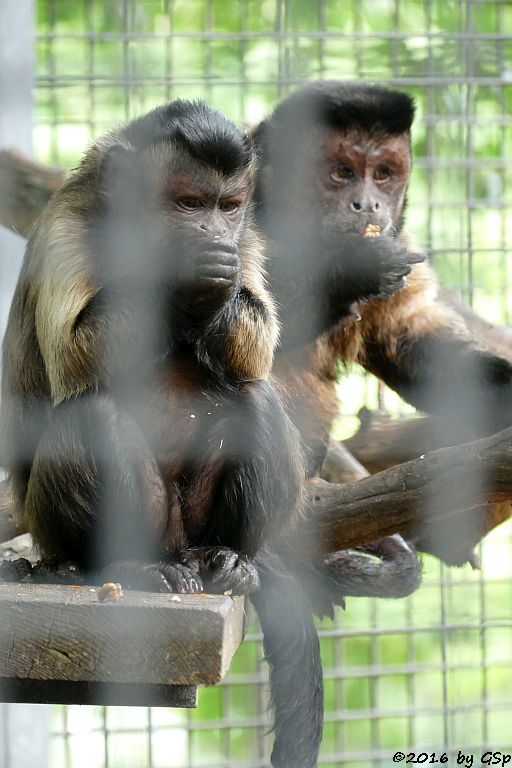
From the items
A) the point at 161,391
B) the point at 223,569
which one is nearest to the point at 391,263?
the point at 161,391

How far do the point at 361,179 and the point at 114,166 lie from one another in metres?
0.91

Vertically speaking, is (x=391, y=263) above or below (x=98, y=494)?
above

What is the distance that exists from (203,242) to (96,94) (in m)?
1.77

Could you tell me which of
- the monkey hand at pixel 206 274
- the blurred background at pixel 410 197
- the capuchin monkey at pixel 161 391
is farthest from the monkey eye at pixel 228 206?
the blurred background at pixel 410 197

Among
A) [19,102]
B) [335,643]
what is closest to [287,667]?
[19,102]

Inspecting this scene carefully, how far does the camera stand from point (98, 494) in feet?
5.74

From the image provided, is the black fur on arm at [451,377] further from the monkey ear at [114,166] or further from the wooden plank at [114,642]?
the wooden plank at [114,642]

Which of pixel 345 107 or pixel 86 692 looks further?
pixel 345 107

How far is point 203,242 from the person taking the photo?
1832 millimetres

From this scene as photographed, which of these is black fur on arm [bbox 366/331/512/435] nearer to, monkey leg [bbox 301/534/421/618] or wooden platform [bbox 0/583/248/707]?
monkey leg [bbox 301/534/421/618]

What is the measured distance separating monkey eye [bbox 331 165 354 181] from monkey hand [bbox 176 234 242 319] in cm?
91

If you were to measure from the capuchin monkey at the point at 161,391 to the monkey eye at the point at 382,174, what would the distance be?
0.69 m

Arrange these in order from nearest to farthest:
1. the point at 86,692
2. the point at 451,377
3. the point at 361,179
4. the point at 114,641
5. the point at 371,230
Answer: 1. the point at 114,641
2. the point at 86,692
3. the point at 371,230
4. the point at 361,179
5. the point at 451,377

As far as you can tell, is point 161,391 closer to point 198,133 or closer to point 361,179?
point 198,133
